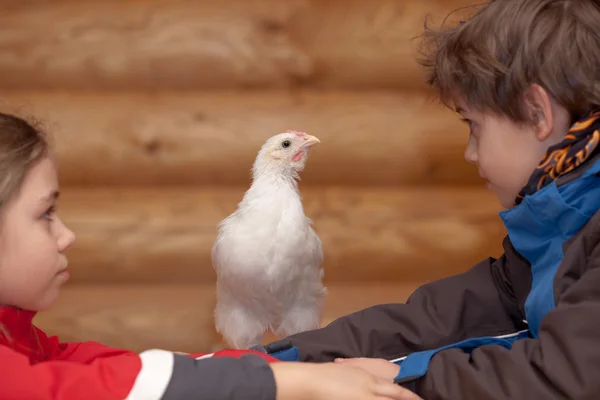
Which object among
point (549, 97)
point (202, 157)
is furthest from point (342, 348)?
point (202, 157)

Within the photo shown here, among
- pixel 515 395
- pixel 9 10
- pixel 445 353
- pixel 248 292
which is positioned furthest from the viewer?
pixel 9 10

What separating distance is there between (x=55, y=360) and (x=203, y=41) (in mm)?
1232

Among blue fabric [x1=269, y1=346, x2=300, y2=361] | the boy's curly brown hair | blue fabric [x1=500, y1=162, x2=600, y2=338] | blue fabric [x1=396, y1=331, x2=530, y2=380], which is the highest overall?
the boy's curly brown hair

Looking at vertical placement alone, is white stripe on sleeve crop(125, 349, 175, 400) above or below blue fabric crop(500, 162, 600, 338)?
below

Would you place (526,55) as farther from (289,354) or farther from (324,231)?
(324,231)

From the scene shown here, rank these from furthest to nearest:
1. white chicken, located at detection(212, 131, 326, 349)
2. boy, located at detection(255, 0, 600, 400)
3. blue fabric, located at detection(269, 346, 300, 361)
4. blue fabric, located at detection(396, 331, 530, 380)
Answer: white chicken, located at detection(212, 131, 326, 349) < blue fabric, located at detection(269, 346, 300, 361) < blue fabric, located at detection(396, 331, 530, 380) < boy, located at detection(255, 0, 600, 400)

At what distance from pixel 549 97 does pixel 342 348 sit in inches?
19.8

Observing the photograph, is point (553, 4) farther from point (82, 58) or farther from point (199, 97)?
point (82, 58)

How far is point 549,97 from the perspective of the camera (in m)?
0.99

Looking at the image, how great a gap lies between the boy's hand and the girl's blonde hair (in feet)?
1.69

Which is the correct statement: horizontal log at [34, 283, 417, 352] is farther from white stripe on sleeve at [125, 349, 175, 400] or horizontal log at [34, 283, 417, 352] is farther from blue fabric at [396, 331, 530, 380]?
white stripe on sleeve at [125, 349, 175, 400]

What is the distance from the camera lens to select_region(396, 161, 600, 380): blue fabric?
3.03ft

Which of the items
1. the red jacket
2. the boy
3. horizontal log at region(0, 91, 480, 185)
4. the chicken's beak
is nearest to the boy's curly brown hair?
the boy

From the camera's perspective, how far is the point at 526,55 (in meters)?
0.99
